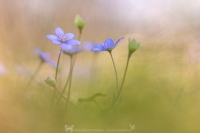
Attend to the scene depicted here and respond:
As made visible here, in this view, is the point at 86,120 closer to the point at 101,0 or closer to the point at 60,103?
the point at 60,103

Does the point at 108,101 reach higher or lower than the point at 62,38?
lower

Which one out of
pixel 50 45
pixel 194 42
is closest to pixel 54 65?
pixel 50 45

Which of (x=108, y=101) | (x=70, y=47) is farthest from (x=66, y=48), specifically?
(x=108, y=101)

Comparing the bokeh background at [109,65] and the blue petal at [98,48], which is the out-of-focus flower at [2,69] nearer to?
the bokeh background at [109,65]

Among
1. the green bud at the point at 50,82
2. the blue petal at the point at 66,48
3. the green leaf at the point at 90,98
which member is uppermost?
the blue petal at the point at 66,48

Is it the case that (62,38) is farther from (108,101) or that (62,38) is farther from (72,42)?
(108,101)

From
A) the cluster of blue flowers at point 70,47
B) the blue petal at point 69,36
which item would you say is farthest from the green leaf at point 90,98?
the blue petal at point 69,36

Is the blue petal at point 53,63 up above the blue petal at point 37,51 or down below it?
below
